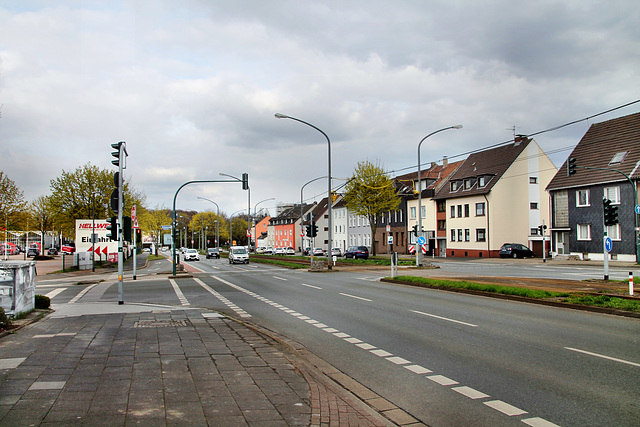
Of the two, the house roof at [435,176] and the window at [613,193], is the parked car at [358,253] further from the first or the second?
the window at [613,193]

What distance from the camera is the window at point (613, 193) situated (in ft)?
133

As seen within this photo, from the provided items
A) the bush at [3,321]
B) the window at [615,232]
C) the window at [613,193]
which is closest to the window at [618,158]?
the window at [613,193]

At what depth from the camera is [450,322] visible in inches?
436

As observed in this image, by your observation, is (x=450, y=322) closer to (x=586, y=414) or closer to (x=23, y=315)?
(x=586, y=414)

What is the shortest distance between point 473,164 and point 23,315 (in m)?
56.1

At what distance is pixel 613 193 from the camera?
41094 mm

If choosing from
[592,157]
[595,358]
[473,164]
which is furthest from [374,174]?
[595,358]

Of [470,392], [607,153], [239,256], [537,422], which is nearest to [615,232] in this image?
[607,153]

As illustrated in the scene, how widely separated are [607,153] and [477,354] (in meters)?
42.5

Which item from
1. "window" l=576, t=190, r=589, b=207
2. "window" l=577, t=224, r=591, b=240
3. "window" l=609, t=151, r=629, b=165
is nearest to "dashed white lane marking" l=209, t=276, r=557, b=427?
"window" l=609, t=151, r=629, b=165

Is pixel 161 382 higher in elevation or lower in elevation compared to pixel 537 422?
higher

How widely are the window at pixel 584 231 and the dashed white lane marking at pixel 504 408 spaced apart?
43852 millimetres

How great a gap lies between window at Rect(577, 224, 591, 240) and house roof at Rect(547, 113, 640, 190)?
370 centimetres

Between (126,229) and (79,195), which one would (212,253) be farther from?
(126,229)
